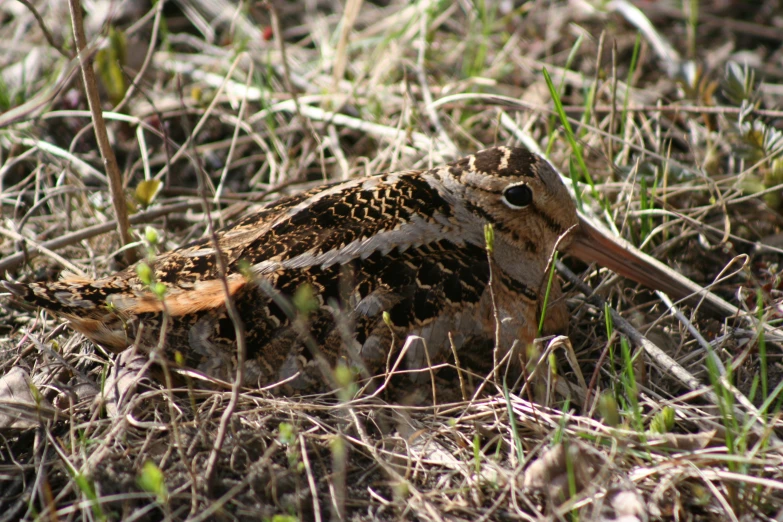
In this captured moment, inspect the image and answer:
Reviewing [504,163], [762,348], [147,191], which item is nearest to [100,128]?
[147,191]

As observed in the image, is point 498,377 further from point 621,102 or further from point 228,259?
point 621,102

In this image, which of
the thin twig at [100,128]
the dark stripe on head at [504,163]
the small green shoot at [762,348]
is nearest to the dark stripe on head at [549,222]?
the dark stripe on head at [504,163]

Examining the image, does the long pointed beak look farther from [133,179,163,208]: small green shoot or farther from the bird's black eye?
[133,179,163,208]: small green shoot

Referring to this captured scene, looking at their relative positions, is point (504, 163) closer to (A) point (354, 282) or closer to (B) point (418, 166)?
(A) point (354, 282)

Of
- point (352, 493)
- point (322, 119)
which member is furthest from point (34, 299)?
point (322, 119)

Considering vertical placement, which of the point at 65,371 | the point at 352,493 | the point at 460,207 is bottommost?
the point at 352,493

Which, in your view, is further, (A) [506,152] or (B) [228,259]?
(A) [506,152]

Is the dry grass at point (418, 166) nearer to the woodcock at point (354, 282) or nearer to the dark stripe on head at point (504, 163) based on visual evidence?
the woodcock at point (354, 282)
